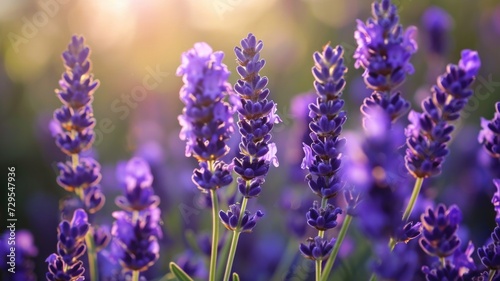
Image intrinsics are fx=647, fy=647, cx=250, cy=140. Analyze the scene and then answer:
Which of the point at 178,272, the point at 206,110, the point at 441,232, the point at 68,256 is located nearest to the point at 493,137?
the point at 441,232

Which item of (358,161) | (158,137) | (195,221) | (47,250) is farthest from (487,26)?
(358,161)

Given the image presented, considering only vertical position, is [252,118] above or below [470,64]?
below

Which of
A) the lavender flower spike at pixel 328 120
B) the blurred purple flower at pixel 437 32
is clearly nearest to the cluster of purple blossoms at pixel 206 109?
the lavender flower spike at pixel 328 120

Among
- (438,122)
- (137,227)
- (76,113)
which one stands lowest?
(137,227)

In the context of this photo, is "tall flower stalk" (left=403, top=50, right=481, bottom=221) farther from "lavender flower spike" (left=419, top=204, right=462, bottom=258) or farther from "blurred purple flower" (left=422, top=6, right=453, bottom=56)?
"blurred purple flower" (left=422, top=6, right=453, bottom=56)

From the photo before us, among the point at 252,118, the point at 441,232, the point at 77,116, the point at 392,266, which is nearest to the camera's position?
the point at 392,266

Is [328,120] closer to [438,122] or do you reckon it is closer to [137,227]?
[438,122]

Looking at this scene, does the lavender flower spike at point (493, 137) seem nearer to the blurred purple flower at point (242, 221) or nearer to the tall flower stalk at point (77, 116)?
the blurred purple flower at point (242, 221)

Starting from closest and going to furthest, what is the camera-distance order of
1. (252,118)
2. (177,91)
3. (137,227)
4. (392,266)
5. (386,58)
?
(392,266), (386,58), (252,118), (137,227), (177,91)
